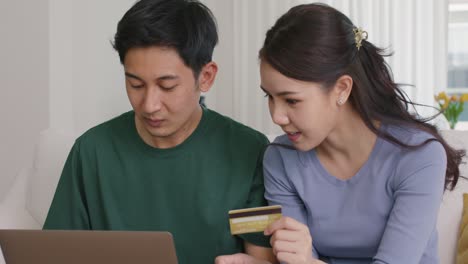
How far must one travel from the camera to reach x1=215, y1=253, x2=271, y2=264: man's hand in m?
1.53

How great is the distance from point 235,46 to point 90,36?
1430 mm

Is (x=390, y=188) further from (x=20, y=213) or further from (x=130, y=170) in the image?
(x=20, y=213)

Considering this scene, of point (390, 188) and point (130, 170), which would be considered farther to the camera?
point (130, 170)

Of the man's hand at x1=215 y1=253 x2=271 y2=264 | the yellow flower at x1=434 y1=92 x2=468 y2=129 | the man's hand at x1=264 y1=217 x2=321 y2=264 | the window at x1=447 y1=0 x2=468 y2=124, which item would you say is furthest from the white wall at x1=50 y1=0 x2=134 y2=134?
the window at x1=447 y1=0 x2=468 y2=124

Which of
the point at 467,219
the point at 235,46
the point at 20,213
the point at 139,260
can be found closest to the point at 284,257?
the point at 139,260

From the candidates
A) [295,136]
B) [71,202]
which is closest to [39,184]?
[71,202]

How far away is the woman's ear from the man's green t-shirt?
0.97ft

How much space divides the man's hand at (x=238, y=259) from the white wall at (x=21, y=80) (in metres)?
1.87

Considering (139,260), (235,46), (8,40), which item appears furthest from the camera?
(235,46)

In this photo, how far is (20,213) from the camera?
199cm

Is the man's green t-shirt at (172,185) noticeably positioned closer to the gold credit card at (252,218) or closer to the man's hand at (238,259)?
the man's hand at (238,259)

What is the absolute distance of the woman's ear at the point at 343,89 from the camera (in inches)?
60.4

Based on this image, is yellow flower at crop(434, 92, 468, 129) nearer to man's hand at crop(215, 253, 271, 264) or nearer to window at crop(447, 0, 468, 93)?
window at crop(447, 0, 468, 93)

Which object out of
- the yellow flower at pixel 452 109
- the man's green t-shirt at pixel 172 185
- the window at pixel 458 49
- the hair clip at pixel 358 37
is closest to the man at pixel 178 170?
the man's green t-shirt at pixel 172 185
